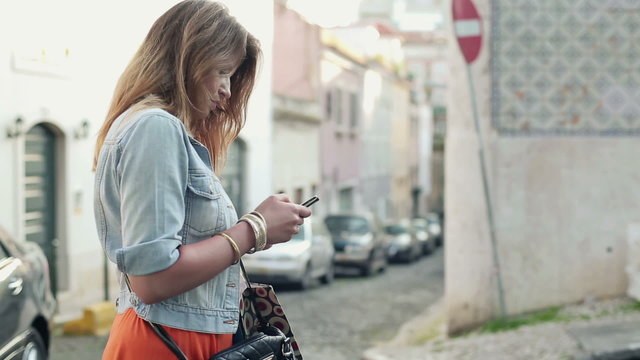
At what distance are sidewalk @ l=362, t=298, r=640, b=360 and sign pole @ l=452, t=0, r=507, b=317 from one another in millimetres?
655

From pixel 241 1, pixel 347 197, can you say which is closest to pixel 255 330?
pixel 241 1

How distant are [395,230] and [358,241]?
877 centimetres

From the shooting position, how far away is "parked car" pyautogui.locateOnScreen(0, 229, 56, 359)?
193 inches

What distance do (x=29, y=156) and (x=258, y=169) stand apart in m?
11.3

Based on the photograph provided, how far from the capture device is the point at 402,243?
98.2ft

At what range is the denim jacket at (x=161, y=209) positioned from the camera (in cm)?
184

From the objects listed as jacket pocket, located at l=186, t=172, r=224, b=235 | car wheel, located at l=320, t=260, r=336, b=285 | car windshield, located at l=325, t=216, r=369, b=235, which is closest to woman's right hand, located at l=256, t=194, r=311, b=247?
jacket pocket, located at l=186, t=172, r=224, b=235

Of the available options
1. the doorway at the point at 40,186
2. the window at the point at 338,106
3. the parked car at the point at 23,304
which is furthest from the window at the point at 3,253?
the window at the point at 338,106

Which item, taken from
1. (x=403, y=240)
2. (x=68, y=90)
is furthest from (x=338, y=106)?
(x=68, y=90)

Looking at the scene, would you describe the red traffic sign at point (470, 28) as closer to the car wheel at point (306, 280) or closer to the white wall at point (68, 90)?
the white wall at point (68, 90)

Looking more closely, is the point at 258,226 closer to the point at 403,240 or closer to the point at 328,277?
the point at 328,277

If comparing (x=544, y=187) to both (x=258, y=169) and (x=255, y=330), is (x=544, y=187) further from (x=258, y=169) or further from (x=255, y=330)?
(x=258, y=169)

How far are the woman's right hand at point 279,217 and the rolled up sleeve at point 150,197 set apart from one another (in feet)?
0.77

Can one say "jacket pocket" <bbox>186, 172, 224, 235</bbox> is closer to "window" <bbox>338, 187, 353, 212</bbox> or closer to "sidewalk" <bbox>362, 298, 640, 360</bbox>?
"sidewalk" <bbox>362, 298, 640, 360</bbox>
